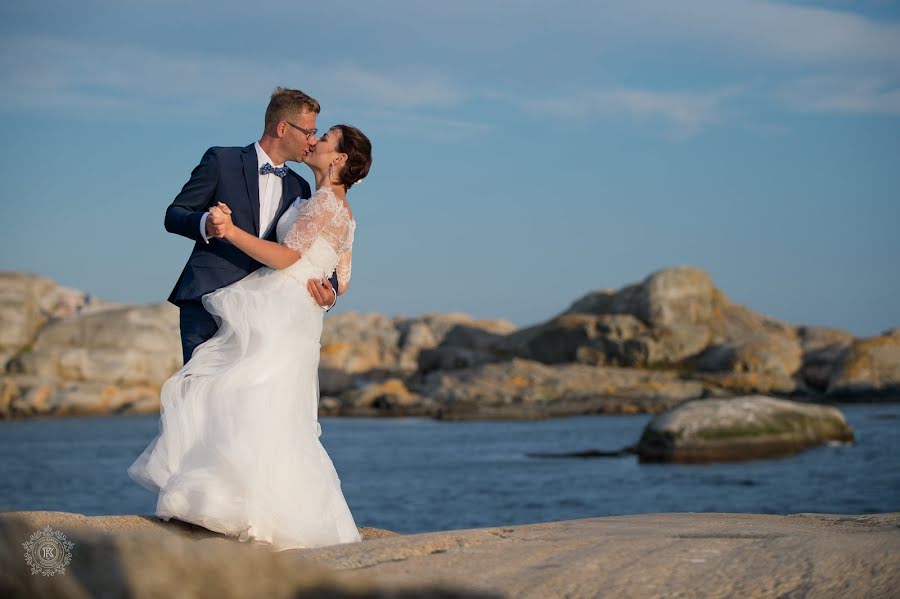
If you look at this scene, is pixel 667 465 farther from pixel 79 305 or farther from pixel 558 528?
pixel 79 305

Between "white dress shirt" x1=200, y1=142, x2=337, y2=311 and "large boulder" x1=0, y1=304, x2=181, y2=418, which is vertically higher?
"white dress shirt" x1=200, y1=142, x2=337, y2=311

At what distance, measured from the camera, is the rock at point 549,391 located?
205 feet

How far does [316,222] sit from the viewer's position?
573 centimetres

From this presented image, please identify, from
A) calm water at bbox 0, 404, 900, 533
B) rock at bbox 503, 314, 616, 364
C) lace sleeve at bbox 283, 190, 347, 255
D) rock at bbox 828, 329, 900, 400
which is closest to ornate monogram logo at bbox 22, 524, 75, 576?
lace sleeve at bbox 283, 190, 347, 255

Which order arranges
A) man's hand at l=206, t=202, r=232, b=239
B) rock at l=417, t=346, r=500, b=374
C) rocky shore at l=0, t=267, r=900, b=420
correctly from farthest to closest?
rock at l=417, t=346, r=500, b=374 → rocky shore at l=0, t=267, r=900, b=420 → man's hand at l=206, t=202, r=232, b=239

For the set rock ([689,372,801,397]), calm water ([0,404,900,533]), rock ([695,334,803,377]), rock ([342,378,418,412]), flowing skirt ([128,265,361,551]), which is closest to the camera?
flowing skirt ([128,265,361,551])

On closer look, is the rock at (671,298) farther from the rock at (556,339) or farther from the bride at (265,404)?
the bride at (265,404)

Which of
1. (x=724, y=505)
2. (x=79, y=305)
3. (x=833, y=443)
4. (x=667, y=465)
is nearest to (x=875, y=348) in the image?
(x=833, y=443)

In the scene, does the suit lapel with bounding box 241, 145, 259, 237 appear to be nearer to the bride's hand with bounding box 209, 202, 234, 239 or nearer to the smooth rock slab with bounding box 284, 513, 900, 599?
the bride's hand with bounding box 209, 202, 234, 239

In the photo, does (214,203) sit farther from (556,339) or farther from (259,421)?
(556,339)

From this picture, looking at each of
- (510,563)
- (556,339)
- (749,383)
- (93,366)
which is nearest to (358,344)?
(556,339)

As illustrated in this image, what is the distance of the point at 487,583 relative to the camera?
332 cm

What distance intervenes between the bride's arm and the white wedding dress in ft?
0.22

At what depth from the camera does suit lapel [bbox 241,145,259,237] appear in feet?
19.6
